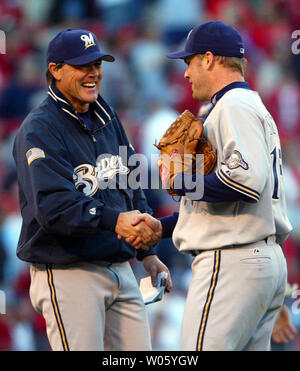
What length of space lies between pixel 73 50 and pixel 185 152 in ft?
2.82

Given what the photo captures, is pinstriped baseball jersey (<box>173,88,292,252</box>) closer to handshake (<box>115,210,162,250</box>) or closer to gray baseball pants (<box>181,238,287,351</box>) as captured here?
gray baseball pants (<box>181,238,287,351</box>)

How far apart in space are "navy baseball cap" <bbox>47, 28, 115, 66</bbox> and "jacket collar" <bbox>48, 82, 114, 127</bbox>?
6.1 inches

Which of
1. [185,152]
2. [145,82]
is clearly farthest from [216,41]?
[145,82]

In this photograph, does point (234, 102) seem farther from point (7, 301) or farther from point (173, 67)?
point (173, 67)

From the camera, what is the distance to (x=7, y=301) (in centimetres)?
661

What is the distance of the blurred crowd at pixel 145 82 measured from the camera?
6.63 m

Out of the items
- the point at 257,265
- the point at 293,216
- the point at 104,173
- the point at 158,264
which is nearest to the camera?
the point at 257,265

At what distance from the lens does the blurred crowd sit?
21.7 ft

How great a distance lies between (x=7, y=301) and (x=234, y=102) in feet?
12.9

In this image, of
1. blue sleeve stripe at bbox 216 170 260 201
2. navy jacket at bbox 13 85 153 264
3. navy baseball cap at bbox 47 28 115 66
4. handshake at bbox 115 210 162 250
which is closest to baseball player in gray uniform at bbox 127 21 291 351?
blue sleeve stripe at bbox 216 170 260 201

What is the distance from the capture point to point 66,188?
3.56m

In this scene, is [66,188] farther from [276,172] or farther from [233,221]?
[276,172]
